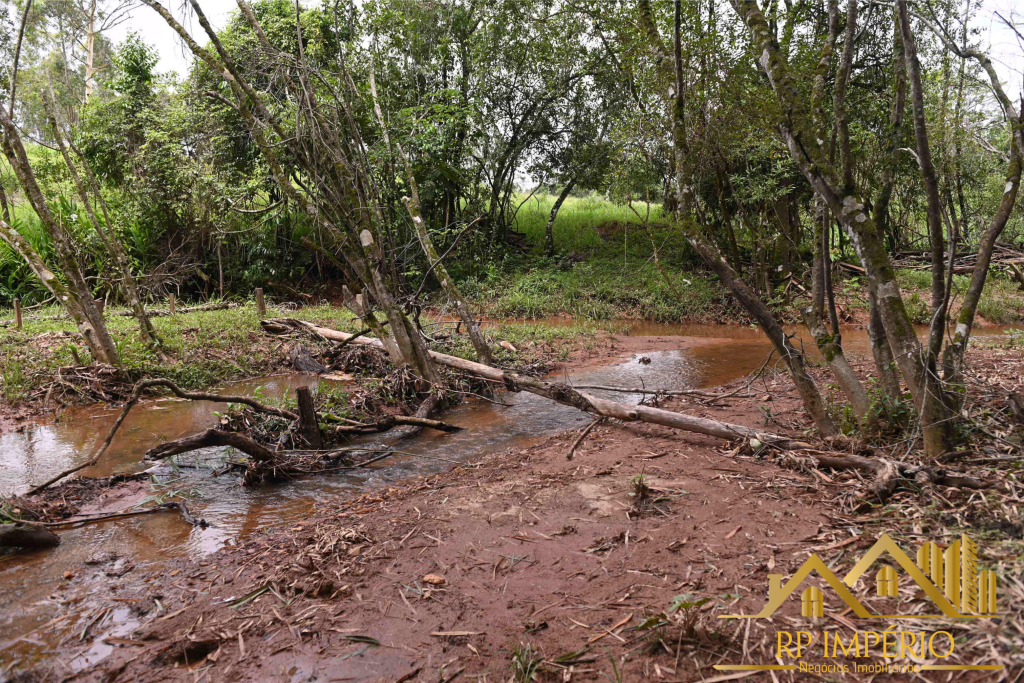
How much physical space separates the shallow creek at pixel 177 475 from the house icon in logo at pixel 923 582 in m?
3.31

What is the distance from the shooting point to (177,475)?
573cm

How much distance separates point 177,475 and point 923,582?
19.0 ft

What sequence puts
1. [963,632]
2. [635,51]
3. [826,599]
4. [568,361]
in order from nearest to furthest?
[963,632] < [826,599] < [635,51] < [568,361]

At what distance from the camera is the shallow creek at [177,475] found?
11.7 feet

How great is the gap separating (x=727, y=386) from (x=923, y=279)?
11691 mm

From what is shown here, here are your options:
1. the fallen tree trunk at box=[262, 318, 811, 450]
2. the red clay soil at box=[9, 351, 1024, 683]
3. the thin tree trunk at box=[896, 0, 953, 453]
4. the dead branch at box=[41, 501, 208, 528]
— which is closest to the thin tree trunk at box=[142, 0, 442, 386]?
the fallen tree trunk at box=[262, 318, 811, 450]

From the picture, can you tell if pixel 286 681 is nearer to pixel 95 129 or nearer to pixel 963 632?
pixel 963 632

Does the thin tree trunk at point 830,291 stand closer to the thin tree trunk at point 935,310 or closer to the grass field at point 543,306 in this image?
the thin tree trunk at point 935,310

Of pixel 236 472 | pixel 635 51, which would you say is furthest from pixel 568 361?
pixel 236 472

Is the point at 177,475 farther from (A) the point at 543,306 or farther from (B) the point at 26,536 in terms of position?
(A) the point at 543,306

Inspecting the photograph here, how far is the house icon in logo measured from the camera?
7.61 ft

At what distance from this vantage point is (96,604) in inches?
139

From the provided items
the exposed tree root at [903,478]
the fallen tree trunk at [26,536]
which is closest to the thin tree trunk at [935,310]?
the exposed tree root at [903,478]

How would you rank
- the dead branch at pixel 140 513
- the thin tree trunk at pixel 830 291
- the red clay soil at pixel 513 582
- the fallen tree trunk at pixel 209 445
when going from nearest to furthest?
the red clay soil at pixel 513 582
the thin tree trunk at pixel 830 291
the dead branch at pixel 140 513
the fallen tree trunk at pixel 209 445
